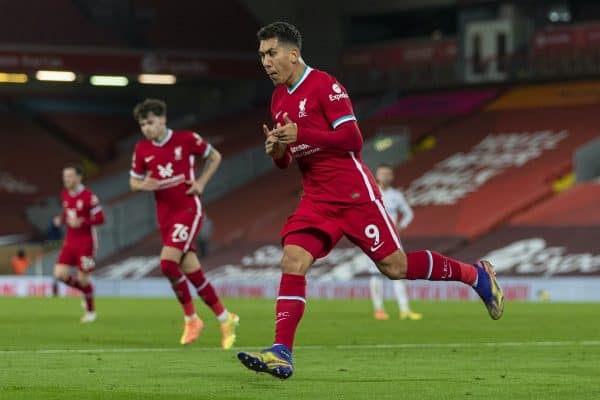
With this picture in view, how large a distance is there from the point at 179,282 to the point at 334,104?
5083 mm

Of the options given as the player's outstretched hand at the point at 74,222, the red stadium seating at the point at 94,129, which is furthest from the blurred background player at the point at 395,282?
the red stadium seating at the point at 94,129

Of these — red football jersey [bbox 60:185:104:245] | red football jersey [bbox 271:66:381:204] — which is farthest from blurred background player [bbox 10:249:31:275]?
red football jersey [bbox 271:66:381:204]

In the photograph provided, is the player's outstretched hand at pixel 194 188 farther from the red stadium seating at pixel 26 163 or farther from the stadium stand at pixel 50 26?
the stadium stand at pixel 50 26

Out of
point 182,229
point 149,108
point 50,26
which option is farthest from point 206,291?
point 50,26

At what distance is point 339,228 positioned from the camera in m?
9.45

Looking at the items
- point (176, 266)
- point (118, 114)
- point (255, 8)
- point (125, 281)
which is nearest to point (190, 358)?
point (176, 266)

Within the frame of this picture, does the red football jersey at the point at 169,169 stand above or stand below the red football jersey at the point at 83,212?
above

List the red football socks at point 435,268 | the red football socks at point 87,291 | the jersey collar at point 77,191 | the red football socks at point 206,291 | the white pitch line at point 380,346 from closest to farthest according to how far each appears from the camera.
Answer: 1. the red football socks at point 435,268
2. the white pitch line at point 380,346
3. the red football socks at point 206,291
4. the red football socks at point 87,291
5. the jersey collar at point 77,191

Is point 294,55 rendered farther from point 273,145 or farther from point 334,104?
point 273,145

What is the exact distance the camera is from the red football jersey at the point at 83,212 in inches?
785

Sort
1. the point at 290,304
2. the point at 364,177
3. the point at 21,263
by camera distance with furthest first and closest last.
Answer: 1. the point at 21,263
2. the point at 364,177
3. the point at 290,304

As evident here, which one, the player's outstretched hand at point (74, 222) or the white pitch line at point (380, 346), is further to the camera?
the player's outstretched hand at point (74, 222)

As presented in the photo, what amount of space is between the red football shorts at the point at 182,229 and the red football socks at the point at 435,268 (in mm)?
4367

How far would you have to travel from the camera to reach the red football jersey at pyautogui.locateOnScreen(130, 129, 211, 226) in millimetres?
14109
